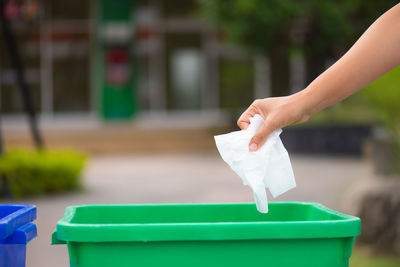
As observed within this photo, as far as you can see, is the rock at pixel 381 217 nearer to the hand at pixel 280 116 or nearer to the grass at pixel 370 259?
the grass at pixel 370 259

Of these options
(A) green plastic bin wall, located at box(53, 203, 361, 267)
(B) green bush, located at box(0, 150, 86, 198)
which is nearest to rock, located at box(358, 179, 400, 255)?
(A) green plastic bin wall, located at box(53, 203, 361, 267)

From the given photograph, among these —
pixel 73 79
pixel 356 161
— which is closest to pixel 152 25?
pixel 73 79

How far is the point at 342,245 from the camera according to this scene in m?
1.44

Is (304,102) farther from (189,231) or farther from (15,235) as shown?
(15,235)

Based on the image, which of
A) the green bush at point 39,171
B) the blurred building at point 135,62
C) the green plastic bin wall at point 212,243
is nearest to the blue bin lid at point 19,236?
the green plastic bin wall at point 212,243

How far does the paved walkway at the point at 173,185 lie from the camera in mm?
5605

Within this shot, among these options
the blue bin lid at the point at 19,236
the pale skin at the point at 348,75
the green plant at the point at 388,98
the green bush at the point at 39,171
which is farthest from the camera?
the green bush at the point at 39,171

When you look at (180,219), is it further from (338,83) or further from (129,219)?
(338,83)

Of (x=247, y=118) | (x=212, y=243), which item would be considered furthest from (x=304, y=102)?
(x=212, y=243)

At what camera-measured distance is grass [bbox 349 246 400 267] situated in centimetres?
445

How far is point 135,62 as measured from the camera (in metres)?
16.8

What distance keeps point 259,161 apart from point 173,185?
7.12m

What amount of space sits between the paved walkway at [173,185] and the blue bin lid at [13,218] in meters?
2.79

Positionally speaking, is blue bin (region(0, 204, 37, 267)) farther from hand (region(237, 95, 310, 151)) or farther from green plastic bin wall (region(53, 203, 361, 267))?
hand (region(237, 95, 310, 151))
